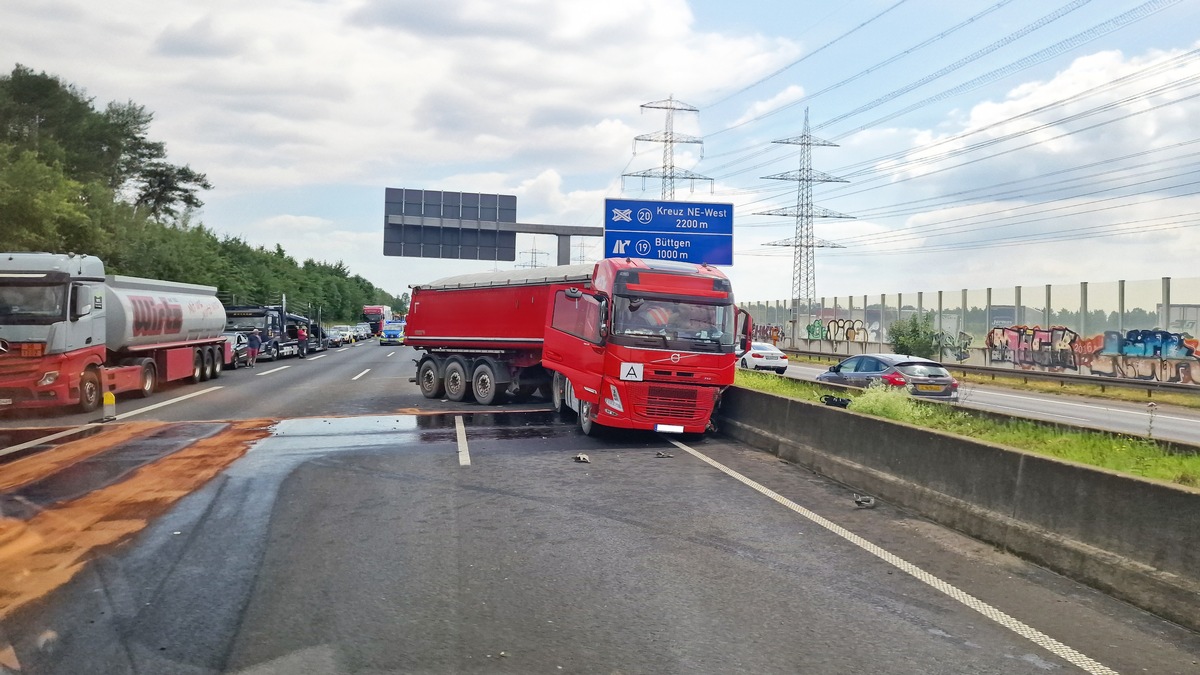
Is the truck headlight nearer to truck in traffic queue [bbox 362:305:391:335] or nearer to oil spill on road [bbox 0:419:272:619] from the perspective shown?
oil spill on road [bbox 0:419:272:619]

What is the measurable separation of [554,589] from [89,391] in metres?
16.4

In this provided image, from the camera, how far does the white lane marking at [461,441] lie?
486 inches

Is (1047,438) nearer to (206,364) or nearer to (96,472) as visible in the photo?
(96,472)

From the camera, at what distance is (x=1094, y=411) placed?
23.1 metres

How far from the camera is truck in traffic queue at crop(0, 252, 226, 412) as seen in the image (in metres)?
17.7

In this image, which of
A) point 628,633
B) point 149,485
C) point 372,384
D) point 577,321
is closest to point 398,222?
point 372,384

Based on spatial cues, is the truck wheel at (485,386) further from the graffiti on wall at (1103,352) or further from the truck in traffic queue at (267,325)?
the truck in traffic queue at (267,325)

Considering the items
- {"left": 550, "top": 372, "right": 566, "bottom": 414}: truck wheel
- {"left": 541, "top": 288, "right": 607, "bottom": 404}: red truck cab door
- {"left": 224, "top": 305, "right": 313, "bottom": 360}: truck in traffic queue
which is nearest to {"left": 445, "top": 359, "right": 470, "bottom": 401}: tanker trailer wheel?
{"left": 550, "top": 372, "right": 566, "bottom": 414}: truck wheel

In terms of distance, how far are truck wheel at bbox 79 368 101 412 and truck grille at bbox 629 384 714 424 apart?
39.5 feet

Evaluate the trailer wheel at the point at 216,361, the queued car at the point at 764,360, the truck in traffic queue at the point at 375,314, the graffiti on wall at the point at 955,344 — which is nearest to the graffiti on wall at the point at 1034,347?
the graffiti on wall at the point at 955,344

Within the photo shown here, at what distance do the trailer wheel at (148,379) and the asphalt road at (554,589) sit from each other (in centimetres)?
1364

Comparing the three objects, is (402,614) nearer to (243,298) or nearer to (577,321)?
(577,321)

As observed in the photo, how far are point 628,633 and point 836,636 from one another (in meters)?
1.24

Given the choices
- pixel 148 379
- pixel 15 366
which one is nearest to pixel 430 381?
pixel 148 379
